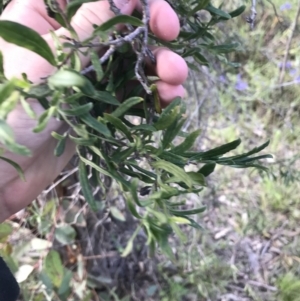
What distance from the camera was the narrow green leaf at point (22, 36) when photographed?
32 cm

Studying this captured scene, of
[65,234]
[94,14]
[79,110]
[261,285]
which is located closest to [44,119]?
[79,110]

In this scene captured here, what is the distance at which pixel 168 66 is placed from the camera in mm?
623

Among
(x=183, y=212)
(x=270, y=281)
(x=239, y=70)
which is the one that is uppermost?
(x=183, y=212)

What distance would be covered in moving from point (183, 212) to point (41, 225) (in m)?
0.73

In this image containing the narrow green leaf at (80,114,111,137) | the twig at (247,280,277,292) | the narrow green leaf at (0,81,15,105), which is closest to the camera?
the narrow green leaf at (0,81,15,105)

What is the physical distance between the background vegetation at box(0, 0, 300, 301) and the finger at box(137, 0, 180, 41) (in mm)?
431

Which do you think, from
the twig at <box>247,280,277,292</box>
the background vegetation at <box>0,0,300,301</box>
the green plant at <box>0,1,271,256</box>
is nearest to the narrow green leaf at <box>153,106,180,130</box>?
the green plant at <box>0,1,271,256</box>

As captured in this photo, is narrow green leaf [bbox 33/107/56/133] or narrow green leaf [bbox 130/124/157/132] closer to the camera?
narrow green leaf [bbox 33/107/56/133]

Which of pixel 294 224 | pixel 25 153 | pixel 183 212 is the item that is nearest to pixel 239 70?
pixel 294 224

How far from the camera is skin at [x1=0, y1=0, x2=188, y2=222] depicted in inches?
21.6

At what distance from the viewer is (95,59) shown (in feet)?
1.33

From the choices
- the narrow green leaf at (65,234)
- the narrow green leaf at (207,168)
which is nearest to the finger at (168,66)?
the narrow green leaf at (207,168)

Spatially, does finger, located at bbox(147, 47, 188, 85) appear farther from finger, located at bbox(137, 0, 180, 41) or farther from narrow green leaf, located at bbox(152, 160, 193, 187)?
narrow green leaf, located at bbox(152, 160, 193, 187)

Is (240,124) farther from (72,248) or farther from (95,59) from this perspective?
(95,59)
